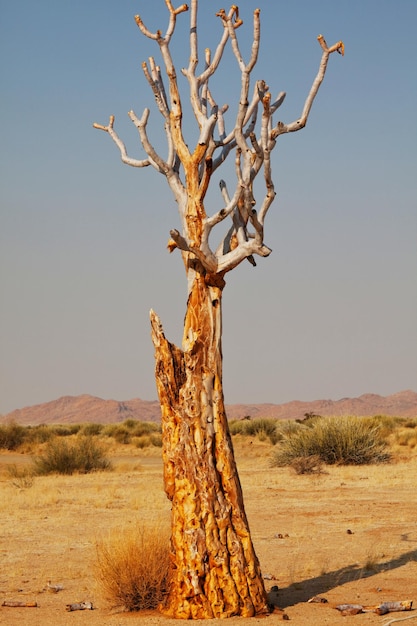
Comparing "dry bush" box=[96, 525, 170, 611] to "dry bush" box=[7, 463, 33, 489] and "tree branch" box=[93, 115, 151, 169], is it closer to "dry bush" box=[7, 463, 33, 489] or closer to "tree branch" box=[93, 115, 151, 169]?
"tree branch" box=[93, 115, 151, 169]

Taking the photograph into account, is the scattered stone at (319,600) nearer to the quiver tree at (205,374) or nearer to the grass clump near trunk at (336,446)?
the quiver tree at (205,374)

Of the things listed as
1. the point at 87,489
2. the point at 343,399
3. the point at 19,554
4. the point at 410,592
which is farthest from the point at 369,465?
the point at 343,399

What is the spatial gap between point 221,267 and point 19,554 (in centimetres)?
689

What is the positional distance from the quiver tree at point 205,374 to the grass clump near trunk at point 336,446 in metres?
18.9

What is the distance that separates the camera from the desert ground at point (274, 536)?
9.30 meters

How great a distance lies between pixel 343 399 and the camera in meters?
134

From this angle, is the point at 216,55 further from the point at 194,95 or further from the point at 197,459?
the point at 197,459

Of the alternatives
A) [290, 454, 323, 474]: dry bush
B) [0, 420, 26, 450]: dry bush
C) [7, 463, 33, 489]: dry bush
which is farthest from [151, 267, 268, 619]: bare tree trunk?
[0, 420, 26, 450]: dry bush

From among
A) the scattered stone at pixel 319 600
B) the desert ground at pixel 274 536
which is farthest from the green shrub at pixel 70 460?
the scattered stone at pixel 319 600

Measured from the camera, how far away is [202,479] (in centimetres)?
822

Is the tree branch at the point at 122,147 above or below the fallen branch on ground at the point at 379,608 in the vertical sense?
above

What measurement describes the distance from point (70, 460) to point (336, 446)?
26.5ft

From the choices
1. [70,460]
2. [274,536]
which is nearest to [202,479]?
[274,536]

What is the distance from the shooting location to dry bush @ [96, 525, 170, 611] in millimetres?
9094
